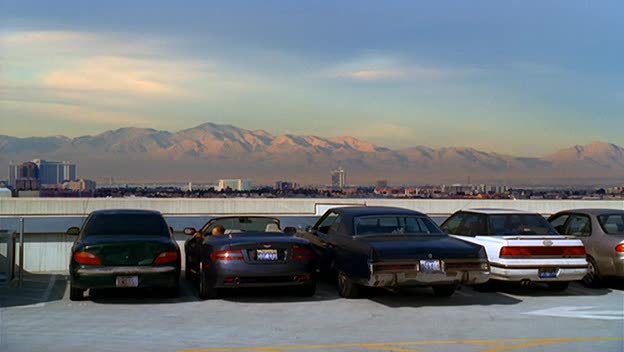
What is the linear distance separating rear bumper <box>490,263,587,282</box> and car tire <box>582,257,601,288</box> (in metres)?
1.12

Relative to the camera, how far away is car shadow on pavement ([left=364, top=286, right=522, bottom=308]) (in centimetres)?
1162

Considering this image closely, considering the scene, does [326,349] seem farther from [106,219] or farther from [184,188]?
[184,188]

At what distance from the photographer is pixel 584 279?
13.7 m

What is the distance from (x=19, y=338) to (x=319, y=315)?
3.84 meters

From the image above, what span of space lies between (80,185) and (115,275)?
968 inches

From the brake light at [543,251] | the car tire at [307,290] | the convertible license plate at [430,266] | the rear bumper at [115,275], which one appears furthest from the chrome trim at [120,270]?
the brake light at [543,251]

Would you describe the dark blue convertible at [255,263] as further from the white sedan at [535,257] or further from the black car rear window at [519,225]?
the black car rear window at [519,225]

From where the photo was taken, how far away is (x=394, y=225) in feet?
40.8

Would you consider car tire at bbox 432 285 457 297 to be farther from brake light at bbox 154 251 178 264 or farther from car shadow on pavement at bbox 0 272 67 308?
car shadow on pavement at bbox 0 272 67 308

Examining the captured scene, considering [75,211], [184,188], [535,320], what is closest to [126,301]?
[535,320]

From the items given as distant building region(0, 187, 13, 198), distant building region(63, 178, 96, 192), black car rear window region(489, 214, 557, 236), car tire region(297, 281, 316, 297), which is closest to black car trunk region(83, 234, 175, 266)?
car tire region(297, 281, 316, 297)

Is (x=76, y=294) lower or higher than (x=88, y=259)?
lower

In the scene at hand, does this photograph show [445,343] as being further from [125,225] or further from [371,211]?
[125,225]

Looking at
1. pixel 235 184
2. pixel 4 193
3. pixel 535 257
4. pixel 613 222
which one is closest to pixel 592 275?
pixel 613 222
